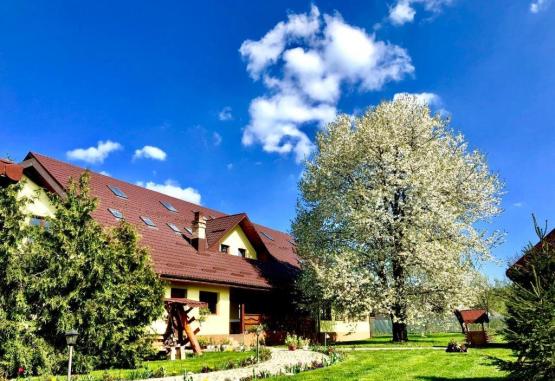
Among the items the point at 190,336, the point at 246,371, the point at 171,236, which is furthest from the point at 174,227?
the point at 246,371

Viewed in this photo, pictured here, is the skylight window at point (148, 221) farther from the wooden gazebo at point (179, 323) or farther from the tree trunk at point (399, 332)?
the tree trunk at point (399, 332)

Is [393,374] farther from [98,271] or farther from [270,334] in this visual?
[270,334]

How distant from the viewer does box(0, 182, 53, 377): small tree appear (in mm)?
11359

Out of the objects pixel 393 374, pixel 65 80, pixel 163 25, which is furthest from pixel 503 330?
pixel 65 80

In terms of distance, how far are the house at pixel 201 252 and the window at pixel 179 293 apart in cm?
4

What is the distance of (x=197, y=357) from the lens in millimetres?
15859

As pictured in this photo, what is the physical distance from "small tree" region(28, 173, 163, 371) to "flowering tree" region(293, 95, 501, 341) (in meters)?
10.9

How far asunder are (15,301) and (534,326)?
38.0 feet

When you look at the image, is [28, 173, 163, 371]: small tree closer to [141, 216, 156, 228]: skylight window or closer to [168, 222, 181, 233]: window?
[141, 216, 156, 228]: skylight window

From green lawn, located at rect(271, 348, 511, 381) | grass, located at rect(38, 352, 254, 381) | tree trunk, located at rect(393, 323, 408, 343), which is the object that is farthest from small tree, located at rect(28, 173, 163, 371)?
tree trunk, located at rect(393, 323, 408, 343)

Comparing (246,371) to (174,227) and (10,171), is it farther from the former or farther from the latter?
(174,227)

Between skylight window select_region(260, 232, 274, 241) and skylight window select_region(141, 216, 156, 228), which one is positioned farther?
skylight window select_region(260, 232, 274, 241)

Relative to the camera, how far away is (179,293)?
19.9m

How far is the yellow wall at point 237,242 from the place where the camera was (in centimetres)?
2597
